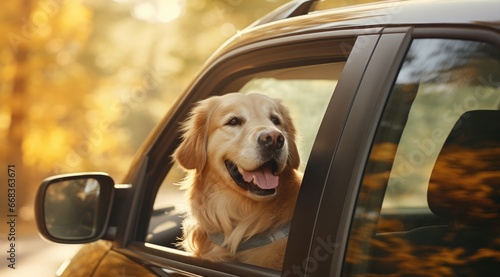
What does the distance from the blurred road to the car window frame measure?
41.9 ft

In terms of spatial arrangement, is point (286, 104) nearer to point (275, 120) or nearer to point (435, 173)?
point (275, 120)

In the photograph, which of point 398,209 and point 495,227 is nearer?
point 495,227

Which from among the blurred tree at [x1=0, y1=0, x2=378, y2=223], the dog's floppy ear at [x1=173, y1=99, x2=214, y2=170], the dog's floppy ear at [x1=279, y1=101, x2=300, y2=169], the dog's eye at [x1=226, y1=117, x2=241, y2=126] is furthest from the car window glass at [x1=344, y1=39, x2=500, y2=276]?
the blurred tree at [x1=0, y1=0, x2=378, y2=223]

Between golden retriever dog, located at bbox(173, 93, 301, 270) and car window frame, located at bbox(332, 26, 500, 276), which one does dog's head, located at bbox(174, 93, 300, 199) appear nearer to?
golden retriever dog, located at bbox(173, 93, 301, 270)

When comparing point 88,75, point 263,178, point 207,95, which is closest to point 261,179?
point 263,178

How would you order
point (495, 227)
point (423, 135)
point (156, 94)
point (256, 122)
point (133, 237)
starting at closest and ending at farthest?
point (495, 227), point (423, 135), point (256, 122), point (133, 237), point (156, 94)

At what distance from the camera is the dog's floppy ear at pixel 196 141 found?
107 inches

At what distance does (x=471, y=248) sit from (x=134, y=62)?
21314 mm

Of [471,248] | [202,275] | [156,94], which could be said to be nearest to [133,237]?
[202,275]

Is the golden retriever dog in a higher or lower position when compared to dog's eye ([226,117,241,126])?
lower

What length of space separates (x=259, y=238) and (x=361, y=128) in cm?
59

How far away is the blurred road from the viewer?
1492cm

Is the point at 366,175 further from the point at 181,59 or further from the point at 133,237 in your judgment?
the point at 181,59

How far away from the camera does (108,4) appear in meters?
23.2
